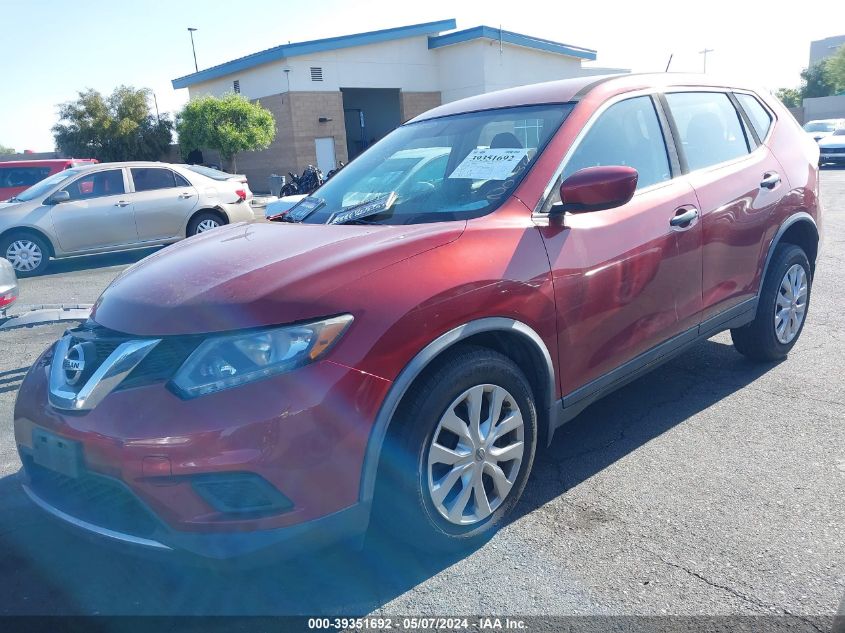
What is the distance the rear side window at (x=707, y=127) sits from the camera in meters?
3.86

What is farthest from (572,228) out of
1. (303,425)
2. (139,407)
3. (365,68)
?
(365,68)

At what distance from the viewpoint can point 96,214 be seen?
10750 millimetres

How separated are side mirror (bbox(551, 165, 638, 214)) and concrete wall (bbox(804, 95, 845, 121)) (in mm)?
51719

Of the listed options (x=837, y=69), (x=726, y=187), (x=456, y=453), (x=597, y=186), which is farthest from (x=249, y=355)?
(x=837, y=69)

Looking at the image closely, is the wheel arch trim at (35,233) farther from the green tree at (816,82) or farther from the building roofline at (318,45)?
the green tree at (816,82)

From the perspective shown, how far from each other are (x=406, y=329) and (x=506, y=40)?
99.6 ft

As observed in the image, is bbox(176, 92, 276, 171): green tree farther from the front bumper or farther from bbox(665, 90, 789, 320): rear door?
the front bumper

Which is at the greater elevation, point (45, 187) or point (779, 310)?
point (45, 187)

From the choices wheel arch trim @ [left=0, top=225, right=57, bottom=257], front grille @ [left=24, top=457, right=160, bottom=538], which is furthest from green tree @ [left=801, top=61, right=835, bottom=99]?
front grille @ [left=24, top=457, right=160, bottom=538]

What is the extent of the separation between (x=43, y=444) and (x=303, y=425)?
3.38 feet

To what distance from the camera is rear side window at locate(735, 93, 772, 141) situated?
4.41 metres

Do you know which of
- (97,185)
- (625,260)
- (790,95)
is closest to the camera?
(625,260)

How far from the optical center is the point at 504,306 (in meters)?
2.73

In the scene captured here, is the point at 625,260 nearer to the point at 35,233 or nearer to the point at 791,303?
the point at 791,303
